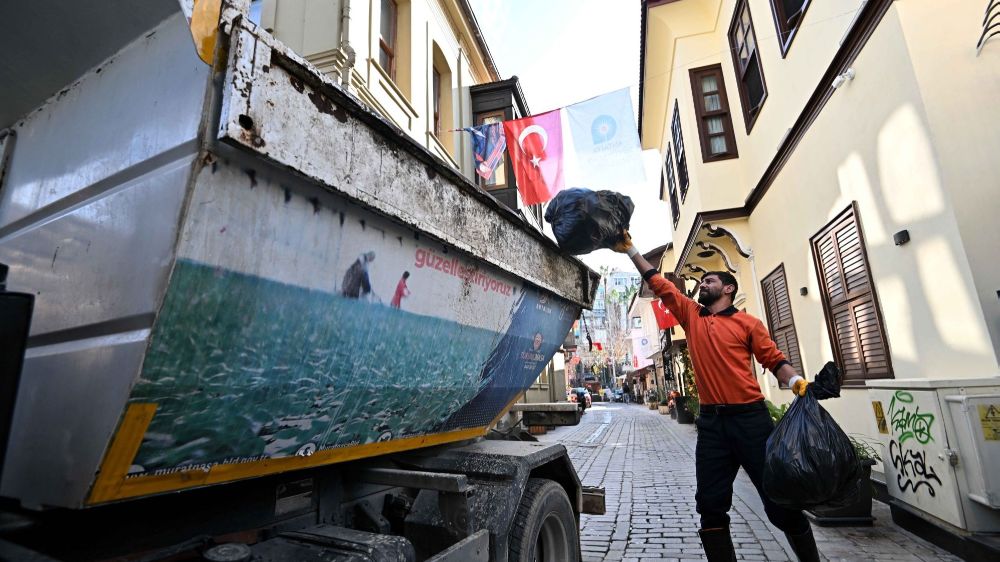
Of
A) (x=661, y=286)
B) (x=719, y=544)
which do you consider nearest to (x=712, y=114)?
(x=661, y=286)

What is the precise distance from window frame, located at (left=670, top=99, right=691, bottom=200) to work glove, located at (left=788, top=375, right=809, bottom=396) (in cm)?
853

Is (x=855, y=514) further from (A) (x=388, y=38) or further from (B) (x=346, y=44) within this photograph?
(A) (x=388, y=38)

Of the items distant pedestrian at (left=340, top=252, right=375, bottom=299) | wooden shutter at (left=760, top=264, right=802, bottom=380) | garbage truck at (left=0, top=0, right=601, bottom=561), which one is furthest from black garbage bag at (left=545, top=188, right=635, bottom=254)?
wooden shutter at (left=760, top=264, right=802, bottom=380)

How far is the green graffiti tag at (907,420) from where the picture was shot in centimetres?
384

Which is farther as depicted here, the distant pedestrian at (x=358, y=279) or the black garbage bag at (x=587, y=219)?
the black garbage bag at (x=587, y=219)

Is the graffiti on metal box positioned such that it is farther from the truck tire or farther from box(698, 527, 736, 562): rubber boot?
the truck tire

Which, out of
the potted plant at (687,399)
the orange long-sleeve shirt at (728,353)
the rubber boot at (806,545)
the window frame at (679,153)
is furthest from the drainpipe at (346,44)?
the potted plant at (687,399)

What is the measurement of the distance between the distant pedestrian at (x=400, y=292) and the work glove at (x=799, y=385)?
7.85 feet

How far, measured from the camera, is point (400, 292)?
2.12 m

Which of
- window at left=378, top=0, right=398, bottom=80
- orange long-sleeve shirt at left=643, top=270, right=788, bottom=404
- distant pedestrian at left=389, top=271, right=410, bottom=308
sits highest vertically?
window at left=378, top=0, right=398, bottom=80

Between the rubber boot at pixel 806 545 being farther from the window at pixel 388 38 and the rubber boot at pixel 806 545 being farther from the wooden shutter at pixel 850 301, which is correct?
the window at pixel 388 38

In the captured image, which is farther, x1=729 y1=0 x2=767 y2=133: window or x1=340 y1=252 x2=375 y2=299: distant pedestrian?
x1=729 y1=0 x2=767 y2=133: window

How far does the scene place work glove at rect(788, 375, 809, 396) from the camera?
2.96m

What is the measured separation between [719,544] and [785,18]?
6.94 m
